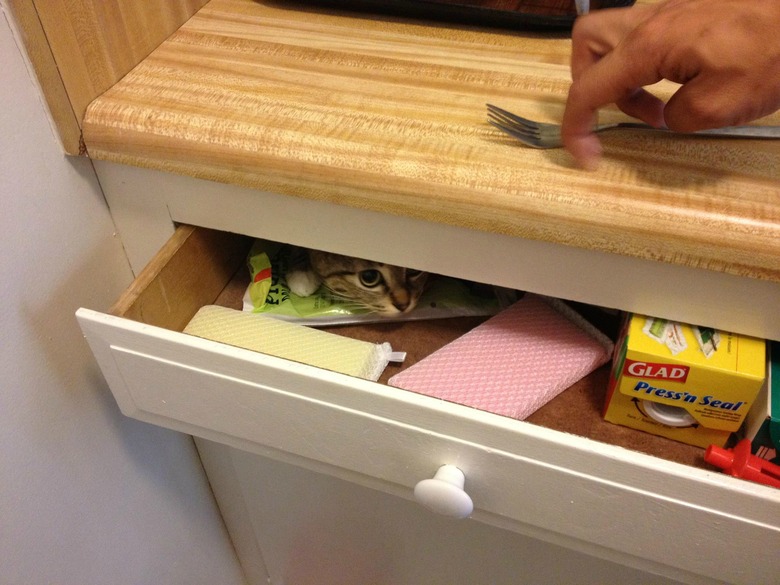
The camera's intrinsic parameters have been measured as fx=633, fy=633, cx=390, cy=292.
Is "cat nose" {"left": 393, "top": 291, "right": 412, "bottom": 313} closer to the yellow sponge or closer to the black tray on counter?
the yellow sponge

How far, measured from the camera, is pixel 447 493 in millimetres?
423

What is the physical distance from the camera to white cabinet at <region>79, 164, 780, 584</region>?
40 centimetres

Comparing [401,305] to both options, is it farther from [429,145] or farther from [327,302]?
[429,145]

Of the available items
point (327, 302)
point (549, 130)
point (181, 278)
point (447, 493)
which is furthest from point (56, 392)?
point (549, 130)

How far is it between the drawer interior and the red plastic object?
0.13ft

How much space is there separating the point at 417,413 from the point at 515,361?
0.46 ft

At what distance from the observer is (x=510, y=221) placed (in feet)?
1.34

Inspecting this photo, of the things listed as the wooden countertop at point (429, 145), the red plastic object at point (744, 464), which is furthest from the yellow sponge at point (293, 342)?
the red plastic object at point (744, 464)

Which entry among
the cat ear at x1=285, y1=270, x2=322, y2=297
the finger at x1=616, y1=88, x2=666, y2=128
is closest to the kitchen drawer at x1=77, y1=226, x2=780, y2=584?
the cat ear at x1=285, y1=270, x2=322, y2=297

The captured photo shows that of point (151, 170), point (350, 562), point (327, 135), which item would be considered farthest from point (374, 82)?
point (350, 562)

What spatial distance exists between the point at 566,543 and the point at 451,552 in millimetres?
254

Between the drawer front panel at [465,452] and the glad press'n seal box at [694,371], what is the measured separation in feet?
0.27

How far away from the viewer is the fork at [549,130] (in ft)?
1.42

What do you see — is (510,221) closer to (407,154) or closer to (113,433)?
(407,154)
